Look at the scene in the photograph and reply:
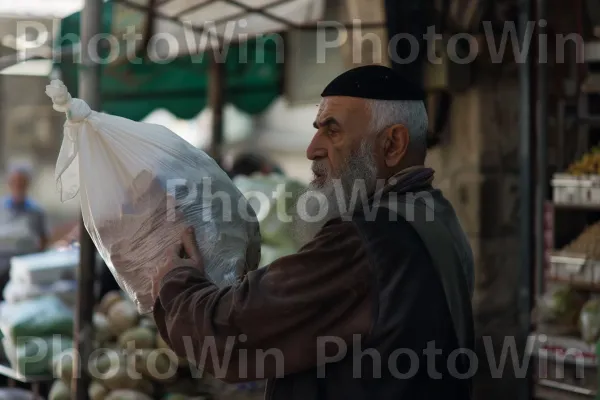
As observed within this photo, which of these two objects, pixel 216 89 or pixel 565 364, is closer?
pixel 565 364

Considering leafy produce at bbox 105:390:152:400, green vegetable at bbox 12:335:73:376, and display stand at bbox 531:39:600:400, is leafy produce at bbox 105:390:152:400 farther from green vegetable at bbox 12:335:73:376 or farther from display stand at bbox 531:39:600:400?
display stand at bbox 531:39:600:400

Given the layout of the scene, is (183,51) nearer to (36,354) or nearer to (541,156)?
(36,354)

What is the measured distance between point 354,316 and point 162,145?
672 millimetres

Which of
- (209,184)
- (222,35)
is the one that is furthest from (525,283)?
(222,35)

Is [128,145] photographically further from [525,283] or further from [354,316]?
[525,283]

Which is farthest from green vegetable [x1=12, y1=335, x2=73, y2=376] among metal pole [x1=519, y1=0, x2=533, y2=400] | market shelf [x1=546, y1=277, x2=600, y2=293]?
market shelf [x1=546, y1=277, x2=600, y2=293]

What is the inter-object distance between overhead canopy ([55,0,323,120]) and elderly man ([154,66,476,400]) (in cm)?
226

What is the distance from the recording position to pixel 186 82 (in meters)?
7.32

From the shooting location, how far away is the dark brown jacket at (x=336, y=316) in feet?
5.08

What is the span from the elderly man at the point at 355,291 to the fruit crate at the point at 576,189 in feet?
7.38

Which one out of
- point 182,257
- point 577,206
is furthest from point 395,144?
point 577,206

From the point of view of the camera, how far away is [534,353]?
390cm

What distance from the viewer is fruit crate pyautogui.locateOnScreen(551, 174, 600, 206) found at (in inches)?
148

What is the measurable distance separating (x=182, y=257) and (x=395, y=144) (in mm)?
514
